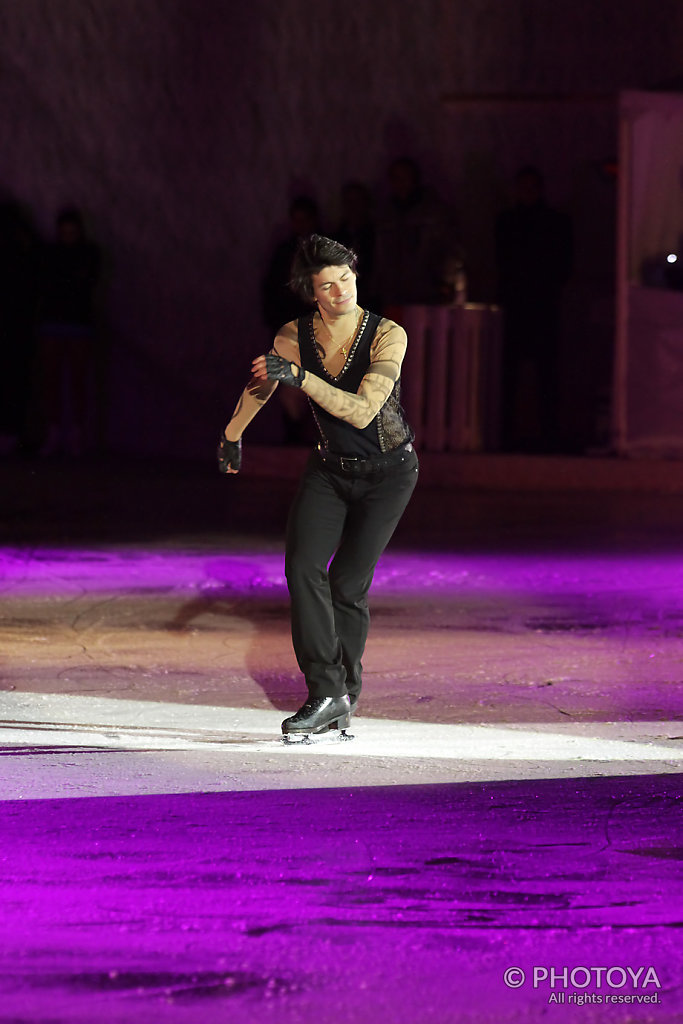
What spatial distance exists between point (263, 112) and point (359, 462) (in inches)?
535

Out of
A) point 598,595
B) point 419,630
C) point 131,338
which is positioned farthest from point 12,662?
point 131,338

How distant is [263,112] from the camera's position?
19906mm

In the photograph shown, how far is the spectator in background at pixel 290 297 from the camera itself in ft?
56.3

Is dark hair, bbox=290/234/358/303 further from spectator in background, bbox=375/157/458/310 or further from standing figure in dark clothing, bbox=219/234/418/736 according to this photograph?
spectator in background, bbox=375/157/458/310

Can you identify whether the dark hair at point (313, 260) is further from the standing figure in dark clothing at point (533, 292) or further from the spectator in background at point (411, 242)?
the spectator in background at point (411, 242)

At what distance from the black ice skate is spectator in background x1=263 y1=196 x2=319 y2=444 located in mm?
9623

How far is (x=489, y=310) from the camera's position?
1716 cm

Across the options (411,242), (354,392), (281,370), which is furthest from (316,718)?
(411,242)

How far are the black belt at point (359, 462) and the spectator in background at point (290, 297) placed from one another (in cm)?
938

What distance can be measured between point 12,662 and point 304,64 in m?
12.5

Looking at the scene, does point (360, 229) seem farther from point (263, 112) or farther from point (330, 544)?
point (330, 544)

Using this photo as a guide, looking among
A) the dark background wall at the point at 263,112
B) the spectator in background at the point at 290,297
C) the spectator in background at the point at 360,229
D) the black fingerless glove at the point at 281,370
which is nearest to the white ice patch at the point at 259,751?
the black fingerless glove at the point at 281,370

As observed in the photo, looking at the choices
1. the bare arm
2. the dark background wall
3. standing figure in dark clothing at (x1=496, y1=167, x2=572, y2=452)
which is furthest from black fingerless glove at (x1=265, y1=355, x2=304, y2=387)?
the dark background wall

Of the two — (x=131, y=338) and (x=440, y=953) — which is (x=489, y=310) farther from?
(x=440, y=953)
